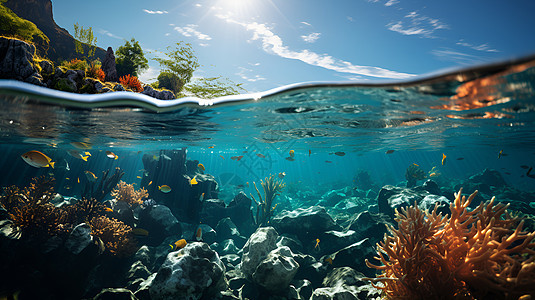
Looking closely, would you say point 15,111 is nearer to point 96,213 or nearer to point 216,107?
point 96,213

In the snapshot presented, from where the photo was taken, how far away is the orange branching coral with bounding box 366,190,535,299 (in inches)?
131

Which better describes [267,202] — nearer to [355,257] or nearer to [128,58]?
[355,257]

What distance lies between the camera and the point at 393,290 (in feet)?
13.7

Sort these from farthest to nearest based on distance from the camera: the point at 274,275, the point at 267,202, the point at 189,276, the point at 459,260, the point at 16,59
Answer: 1. the point at 267,202
2. the point at 274,275
3. the point at 189,276
4. the point at 16,59
5. the point at 459,260

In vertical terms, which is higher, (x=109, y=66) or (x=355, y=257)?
(x=109, y=66)

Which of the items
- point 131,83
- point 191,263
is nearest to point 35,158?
point 131,83

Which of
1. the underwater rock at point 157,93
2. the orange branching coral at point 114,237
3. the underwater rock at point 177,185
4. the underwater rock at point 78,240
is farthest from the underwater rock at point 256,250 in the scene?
the underwater rock at point 157,93

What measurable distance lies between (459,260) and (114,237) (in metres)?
12.2

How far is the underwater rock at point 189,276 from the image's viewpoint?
6125 mm

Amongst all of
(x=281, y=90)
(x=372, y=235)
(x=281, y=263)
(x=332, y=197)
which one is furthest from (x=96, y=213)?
(x=332, y=197)

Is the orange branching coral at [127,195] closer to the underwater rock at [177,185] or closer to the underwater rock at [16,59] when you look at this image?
the underwater rock at [177,185]

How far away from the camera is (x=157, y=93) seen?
8828 millimetres

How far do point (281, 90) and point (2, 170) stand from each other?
130 ft

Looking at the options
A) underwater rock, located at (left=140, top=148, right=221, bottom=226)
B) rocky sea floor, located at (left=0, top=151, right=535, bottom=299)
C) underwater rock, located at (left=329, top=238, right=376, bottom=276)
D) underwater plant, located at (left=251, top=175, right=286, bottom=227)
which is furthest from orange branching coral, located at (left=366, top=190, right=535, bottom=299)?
underwater rock, located at (left=140, top=148, right=221, bottom=226)
